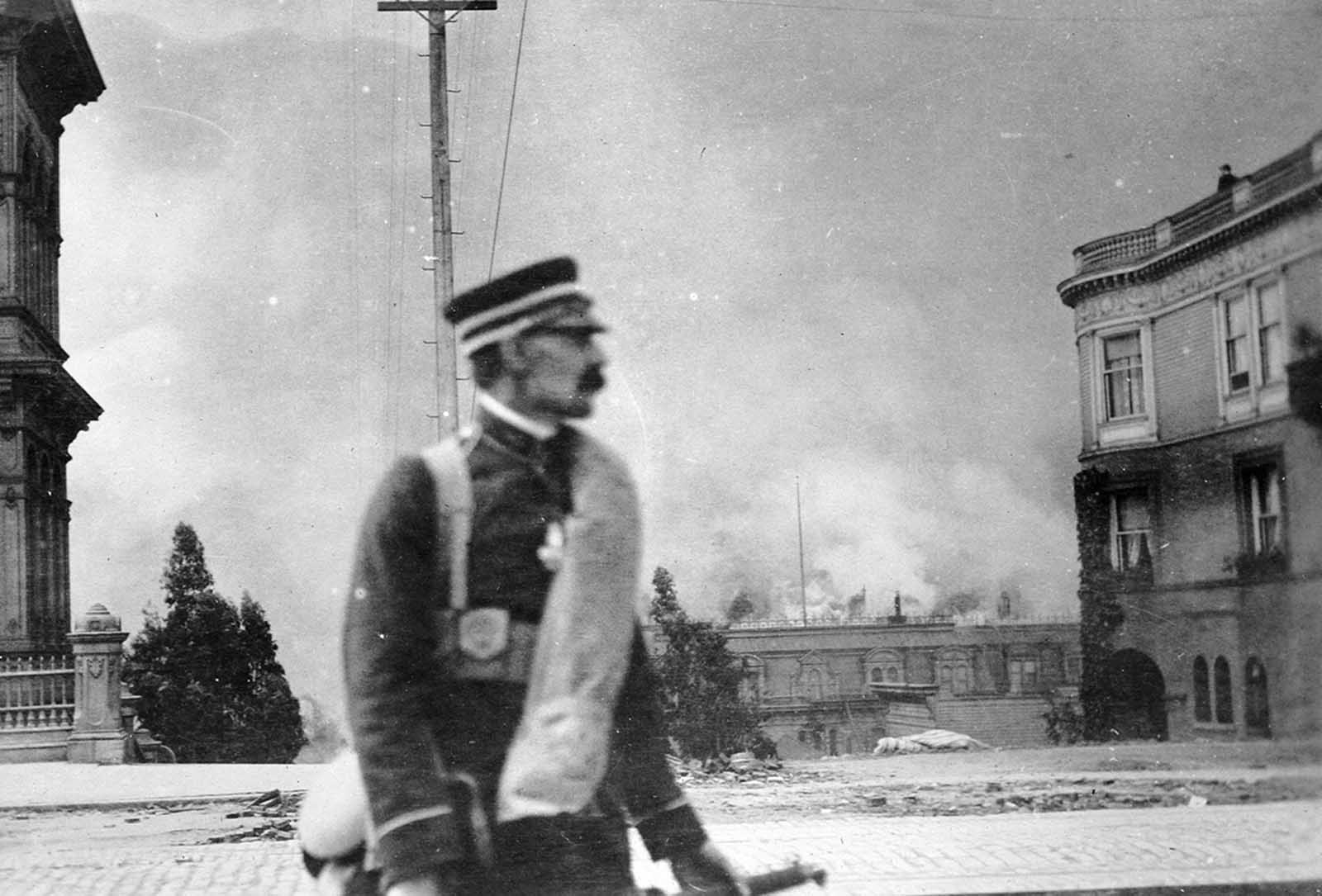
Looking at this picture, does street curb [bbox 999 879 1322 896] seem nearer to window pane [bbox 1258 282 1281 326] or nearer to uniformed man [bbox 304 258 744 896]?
uniformed man [bbox 304 258 744 896]

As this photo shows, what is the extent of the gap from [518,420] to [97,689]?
2.42 metres

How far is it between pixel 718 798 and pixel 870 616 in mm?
1149

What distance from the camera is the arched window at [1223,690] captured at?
738 centimetres

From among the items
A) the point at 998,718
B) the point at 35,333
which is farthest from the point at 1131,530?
the point at 35,333

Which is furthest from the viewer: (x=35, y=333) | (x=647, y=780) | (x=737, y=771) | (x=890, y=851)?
(x=737, y=771)

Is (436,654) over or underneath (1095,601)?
underneath

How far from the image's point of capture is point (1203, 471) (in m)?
7.42

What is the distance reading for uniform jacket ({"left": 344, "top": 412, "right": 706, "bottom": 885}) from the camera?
5.75 metres

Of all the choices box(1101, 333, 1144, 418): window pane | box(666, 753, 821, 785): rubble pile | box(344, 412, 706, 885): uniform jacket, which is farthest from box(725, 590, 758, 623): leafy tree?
box(1101, 333, 1144, 418): window pane

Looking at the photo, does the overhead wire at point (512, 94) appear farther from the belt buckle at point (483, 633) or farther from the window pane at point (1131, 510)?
the window pane at point (1131, 510)

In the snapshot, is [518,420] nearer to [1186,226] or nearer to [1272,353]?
[1186,226]

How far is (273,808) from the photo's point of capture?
271 inches

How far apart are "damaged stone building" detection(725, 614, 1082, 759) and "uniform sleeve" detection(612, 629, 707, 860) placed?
1.09 meters

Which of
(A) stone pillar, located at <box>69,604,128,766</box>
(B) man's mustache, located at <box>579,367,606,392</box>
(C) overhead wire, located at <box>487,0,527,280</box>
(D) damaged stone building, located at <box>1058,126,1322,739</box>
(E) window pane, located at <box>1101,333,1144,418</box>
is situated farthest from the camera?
(E) window pane, located at <box>1101,333,1144,418</box>
